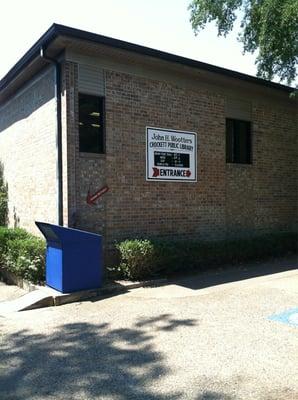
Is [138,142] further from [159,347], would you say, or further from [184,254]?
[159,347]

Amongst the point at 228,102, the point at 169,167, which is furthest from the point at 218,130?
the point at 169,167

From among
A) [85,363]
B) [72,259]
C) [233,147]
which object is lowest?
[85,363]

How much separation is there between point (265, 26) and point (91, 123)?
474 cm

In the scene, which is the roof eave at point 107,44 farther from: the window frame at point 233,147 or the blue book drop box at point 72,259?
the blue book drop box at point 72,259

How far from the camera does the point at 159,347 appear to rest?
5227mm

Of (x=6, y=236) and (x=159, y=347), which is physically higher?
(x=6, y=236)

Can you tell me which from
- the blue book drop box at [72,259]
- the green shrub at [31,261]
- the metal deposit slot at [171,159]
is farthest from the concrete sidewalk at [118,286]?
the metal deposit slot at [171,159]

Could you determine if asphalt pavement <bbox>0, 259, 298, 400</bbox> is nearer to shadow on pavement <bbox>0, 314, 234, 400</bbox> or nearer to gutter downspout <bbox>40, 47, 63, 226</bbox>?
shadow on pavement <bbox>0, 314, 234, 400</bbox>

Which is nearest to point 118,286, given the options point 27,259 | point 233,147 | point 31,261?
point 31,261

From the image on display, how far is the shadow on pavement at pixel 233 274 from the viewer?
8758 millimetres

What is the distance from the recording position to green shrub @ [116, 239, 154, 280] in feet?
28.8

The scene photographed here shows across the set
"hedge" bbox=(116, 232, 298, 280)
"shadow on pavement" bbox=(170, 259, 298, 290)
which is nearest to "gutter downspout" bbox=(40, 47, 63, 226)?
"hedge" bbox=(116, 232, 298, 280)

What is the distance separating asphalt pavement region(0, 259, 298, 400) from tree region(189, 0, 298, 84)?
19.4 feet

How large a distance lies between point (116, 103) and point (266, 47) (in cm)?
409
